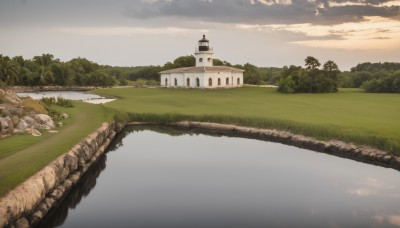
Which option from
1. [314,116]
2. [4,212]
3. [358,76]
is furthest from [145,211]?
[358,76]

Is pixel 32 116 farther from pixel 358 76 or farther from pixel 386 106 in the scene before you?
pixel 358 76

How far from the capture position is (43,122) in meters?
30.9

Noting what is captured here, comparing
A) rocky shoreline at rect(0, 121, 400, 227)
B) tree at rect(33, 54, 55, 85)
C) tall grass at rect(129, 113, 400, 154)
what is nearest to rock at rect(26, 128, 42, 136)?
rocky shoreline at rect(0, 121, 400, 227)

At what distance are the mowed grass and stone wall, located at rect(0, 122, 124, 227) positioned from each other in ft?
1.18

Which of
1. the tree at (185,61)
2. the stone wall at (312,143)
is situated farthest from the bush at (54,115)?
the tree at (185,61)

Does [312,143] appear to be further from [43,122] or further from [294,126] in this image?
[43,122]

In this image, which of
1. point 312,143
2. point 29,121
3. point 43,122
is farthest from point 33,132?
point 312,143

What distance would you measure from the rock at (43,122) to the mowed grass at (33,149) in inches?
32.2

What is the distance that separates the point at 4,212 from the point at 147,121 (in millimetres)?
31541

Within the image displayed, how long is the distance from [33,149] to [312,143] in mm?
20213

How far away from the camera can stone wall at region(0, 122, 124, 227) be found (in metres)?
14.6

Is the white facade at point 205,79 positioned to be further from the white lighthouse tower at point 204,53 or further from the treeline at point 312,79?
the treeline at point 312,79

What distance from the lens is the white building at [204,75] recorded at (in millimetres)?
79938

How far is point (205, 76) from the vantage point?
79188mm
